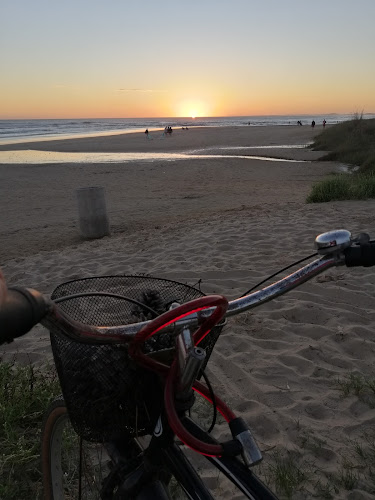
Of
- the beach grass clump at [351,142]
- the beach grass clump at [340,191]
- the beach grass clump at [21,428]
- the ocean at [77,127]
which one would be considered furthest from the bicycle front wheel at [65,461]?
the ocean at [77,127]

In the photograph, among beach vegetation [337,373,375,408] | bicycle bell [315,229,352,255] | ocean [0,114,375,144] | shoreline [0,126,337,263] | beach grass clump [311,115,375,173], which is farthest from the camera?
ocean [0,114,375,144]

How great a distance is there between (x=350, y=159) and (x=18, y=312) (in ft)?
71.8

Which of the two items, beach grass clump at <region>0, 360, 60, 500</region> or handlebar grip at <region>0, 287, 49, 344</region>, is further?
beach grass clump at <region>0, 360, 60, 500</region>

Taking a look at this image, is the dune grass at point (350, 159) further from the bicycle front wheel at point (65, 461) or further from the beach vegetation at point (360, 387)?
the bicycle front wheel at point (65, 461)

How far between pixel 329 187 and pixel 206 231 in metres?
3.54

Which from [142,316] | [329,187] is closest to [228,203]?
[329,187]

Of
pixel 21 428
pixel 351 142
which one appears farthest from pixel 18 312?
pixel 351 142

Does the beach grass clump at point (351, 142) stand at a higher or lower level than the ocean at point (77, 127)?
higher

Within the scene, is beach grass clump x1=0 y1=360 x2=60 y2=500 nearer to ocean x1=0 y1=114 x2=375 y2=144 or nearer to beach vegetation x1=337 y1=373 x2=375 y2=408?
beach vegetation x1=337 y1=373 x2=375 y2=408

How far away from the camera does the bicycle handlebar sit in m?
0.86

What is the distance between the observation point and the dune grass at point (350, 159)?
31.5 feet

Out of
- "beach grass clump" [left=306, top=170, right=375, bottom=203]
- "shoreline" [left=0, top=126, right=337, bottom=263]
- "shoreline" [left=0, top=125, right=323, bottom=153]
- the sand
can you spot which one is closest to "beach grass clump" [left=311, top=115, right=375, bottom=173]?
"shoreline" [left=0, top=126, right=337, bottom=263]

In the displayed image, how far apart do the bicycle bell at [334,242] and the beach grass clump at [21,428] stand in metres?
2.01

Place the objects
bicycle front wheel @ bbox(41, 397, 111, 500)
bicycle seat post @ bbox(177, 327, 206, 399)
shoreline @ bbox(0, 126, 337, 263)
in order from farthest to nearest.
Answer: shoreline @ bbox(0, 126, 337, 263) → bicycle front wheel @ bbox(41, 397, 111, 500) → bicycle seat post @ bbox(177, 327, 206, 399)
